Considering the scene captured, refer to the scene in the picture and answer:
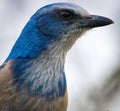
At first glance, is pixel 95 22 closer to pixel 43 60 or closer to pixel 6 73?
pixel 43 60

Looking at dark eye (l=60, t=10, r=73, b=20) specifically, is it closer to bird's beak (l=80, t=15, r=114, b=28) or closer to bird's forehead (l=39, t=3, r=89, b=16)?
bird's forehead (l=39, t=3, r=89, b=16)

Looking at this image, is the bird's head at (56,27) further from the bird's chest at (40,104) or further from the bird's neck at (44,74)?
the bird's chest at (40,104)

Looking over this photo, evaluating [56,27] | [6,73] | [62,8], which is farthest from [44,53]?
[62,8]

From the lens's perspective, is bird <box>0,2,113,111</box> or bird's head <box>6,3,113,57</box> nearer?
bird <box>0,2,113,111</box>

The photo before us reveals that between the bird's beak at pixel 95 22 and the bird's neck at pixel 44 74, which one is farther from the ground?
the bird's beak at pixel 95 22

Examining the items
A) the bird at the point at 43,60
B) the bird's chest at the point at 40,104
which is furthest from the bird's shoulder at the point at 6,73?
the bird's chest at the point at 40,104

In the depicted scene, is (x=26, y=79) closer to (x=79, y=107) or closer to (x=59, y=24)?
(x=59, y=24)

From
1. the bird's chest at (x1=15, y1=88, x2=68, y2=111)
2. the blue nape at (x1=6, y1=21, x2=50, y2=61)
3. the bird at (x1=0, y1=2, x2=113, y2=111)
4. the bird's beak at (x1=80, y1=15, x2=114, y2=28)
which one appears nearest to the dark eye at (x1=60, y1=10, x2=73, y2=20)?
the bird at (x1=0, y1=2, x2=113, y2=111)
